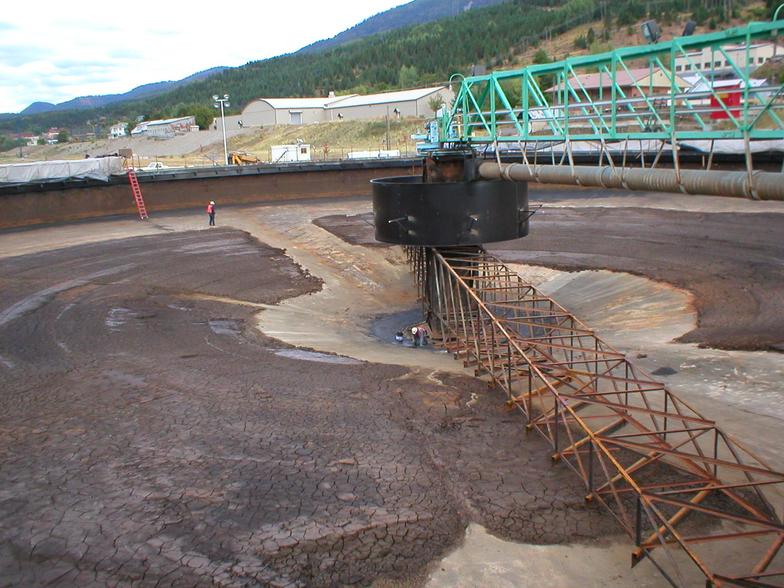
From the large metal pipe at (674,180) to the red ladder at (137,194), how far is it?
29263 millimetres

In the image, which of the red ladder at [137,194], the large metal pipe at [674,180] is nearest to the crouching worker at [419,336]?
the large metal pipe at [674,180]

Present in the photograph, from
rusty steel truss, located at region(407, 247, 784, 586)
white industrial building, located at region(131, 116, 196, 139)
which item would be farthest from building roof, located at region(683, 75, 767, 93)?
white industrial building, located at region(131, 116, 196, 139)

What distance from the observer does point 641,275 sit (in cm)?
2255

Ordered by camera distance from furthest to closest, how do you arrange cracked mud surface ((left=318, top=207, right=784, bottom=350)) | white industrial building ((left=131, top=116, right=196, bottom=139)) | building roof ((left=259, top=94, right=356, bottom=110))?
white industrial building ((left=131, top=116, right=196, bottom=139)), building roof ((left=259, top=94, right=356, bottom=110)), cracked mud surface ((left=318, top=207, right=784, bottom=350))

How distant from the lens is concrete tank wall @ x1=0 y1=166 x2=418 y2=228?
3769 centimetres

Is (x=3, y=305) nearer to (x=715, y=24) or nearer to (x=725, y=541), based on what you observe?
(x=725, y=541)

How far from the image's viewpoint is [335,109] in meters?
98.6

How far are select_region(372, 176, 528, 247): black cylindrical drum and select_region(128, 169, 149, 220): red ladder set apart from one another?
2445 centimetres

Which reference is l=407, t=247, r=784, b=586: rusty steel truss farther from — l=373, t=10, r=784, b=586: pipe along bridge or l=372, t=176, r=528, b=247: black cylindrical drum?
l=372, t=176, r=528, b=247: black cylindrical drum

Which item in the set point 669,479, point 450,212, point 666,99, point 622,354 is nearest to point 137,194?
point 450,212

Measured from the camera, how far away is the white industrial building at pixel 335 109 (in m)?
86.8

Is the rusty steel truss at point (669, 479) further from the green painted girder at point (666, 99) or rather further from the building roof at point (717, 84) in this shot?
the building roof at point (717, 84)

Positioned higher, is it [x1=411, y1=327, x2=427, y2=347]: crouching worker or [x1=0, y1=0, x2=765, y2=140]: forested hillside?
[x1=0, y1=0, x2=765, y2=140]: forested hillside

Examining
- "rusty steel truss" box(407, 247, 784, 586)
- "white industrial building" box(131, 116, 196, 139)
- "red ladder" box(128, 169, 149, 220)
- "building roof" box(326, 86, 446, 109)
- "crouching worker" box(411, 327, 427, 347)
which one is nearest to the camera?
"rusty steel truss" box(407, 247, 784, 586)
